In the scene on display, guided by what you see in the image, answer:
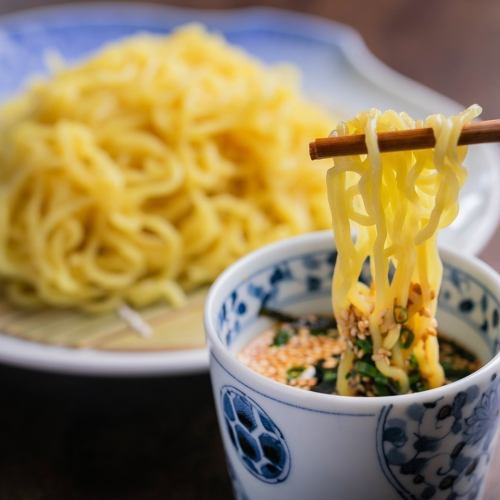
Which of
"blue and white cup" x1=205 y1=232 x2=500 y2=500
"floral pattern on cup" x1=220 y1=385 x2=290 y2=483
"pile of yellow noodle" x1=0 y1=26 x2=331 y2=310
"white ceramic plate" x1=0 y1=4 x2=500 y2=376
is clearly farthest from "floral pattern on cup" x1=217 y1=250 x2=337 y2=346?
"white ceramic plate" x1=0 y1=4 x2=500 y2=376

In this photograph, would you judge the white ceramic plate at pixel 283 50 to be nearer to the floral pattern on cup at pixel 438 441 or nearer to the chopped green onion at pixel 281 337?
the chopped green onion at pixel 281 337

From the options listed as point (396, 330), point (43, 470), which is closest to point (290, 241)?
point (396, 330)

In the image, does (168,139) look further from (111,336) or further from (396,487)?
(396,487)

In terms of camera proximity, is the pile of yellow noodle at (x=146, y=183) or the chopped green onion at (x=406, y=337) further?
the pile of yellow noodle at (x=146, y=183)

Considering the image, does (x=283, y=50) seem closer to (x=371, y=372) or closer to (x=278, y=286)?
(x=278, y=286)

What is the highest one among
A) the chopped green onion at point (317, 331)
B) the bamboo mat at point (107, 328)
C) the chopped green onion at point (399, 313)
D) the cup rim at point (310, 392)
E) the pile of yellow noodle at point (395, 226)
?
the pile of yellow noodle at point (395, 226)

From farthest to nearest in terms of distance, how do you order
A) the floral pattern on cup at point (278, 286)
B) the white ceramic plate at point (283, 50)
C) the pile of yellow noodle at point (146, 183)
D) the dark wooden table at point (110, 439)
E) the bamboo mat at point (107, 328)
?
the white ceramic plate at point (283, 50) → the pile of yellow noodle at point (146, 183) → the bamboo mat at point (107, 328) → the dark wooden table at point (110, 439) → the floral pattern on cup at point (278, 286)

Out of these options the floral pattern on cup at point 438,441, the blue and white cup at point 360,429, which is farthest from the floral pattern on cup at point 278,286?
the floral pattern on cup at point 438,441
